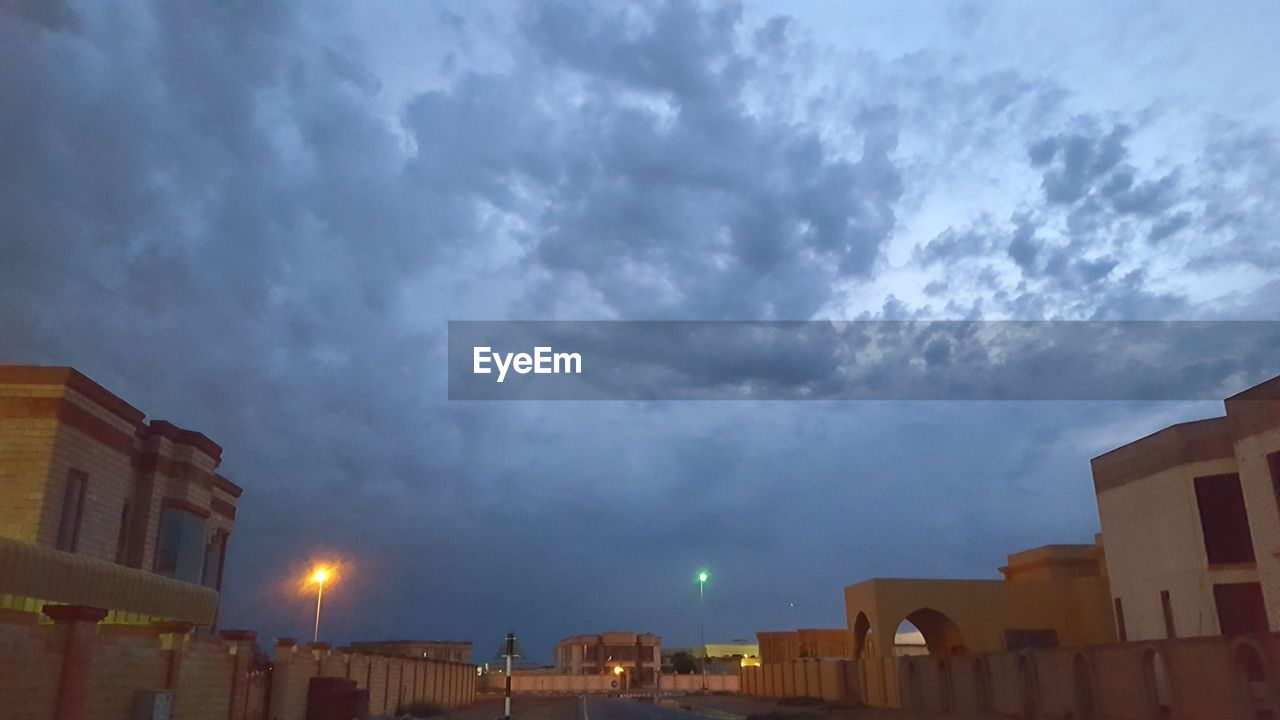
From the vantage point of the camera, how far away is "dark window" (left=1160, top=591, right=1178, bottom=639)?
3303cm

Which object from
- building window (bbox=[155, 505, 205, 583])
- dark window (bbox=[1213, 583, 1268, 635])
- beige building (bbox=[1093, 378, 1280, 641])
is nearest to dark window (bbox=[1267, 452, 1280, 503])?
beige building (bbox=[1093, 378, 1280, 641])

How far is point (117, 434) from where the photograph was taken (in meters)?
26.8

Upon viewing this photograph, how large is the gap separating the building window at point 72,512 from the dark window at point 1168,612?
36.5 m

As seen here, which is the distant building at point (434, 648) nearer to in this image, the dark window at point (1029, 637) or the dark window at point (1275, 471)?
the dark window at point (1029, 637)

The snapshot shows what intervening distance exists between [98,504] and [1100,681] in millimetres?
28827

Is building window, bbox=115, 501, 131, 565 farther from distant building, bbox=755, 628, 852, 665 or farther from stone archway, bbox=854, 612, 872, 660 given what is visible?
distant building, bbox=755, 628, 852, 665

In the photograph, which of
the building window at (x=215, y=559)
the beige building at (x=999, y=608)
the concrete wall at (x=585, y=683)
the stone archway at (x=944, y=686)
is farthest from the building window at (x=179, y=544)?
the concrete wall at (x=585, y=683)

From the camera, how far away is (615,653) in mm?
112875

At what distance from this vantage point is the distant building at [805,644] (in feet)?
229

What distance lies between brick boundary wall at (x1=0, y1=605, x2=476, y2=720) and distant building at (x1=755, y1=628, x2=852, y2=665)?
4756 centimetres

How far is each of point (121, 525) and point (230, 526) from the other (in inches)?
386

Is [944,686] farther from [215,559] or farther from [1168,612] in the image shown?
[215,559]

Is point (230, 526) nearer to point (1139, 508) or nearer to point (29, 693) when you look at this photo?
point (29, 693)

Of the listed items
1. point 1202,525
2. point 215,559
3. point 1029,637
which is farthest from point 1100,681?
point 215,559
